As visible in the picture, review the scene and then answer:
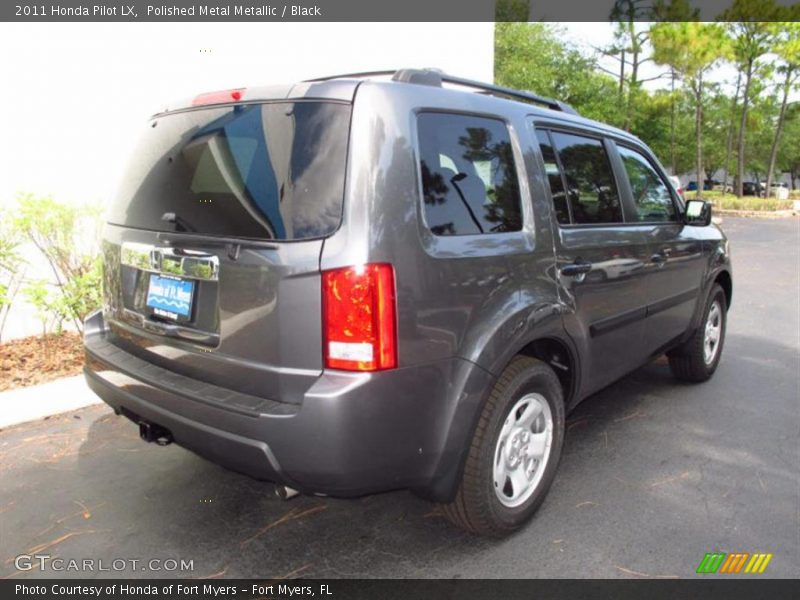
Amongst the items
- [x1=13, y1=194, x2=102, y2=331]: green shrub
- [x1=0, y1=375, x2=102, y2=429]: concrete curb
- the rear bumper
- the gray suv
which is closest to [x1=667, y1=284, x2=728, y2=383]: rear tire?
the gray suv

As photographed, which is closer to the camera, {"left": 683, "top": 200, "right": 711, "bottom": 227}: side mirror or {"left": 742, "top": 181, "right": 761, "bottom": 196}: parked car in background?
{"left": 683, "top": 200, "right": 711, "bottom": 227}: side mirror

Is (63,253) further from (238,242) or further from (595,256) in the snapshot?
(595,256)

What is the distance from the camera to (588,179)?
3379 millimetres

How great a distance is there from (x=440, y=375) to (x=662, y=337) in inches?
96.6

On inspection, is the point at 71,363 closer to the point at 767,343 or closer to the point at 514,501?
the point at 514,501

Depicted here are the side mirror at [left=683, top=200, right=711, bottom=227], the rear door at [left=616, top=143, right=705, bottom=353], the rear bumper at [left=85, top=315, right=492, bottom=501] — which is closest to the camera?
the rear bumper at [left=85, top=315, right=492, bottom=501]

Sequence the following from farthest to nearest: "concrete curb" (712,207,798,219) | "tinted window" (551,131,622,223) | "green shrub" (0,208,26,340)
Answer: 1. "concrete curb" (712,207,798,219)
2. "green shrub" (0,208,26,340)
3. "tinted window" (551,131,622,223)

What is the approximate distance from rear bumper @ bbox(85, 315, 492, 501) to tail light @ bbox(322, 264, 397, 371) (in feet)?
0.19

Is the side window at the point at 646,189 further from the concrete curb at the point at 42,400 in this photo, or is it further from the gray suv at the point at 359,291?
the concrete curb at the point at 42,400

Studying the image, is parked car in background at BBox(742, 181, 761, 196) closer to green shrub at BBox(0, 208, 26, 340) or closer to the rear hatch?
green shrub at BBox(0, 208, 26, 340)

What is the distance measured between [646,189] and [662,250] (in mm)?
426

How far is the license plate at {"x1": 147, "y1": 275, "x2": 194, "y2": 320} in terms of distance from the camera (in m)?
2.46

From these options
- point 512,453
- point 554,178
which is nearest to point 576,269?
point 554,178

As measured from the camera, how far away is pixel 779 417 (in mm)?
4137
